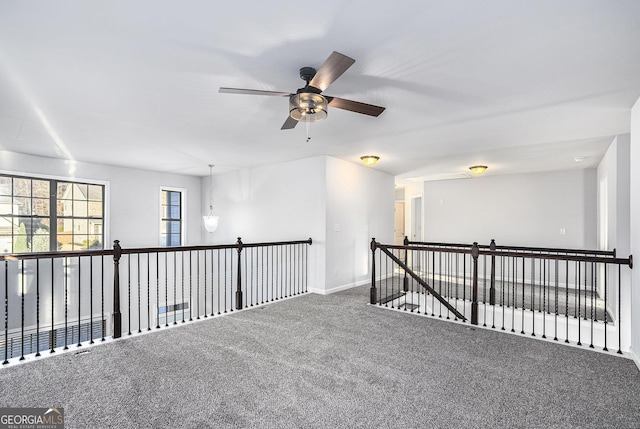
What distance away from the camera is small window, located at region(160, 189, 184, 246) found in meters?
7.66

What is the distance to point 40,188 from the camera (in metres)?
5.80

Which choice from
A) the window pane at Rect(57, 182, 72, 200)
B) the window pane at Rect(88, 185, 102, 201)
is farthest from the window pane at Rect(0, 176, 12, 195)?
the window pane at Rect(88, 185, 102, 201)

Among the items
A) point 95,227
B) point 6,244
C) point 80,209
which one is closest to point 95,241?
point 95,227

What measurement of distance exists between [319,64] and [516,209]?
22.1ft

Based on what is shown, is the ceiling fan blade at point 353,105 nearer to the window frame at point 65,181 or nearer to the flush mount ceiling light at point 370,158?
the flush mount ceiling light at point 370,158

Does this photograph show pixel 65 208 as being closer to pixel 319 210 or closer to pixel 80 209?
pixel 80 209

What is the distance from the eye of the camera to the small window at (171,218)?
25.1 ft

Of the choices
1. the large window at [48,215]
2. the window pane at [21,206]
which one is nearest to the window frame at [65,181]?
the large window at [48,215]

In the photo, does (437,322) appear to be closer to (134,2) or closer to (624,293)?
(624,293)

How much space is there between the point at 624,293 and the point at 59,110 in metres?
7.07

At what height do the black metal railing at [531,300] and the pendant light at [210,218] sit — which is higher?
the pendant light at [210,218]

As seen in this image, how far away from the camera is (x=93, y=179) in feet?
20.8

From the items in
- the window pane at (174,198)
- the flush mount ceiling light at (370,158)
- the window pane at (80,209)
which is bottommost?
the window pane at (80,209)
